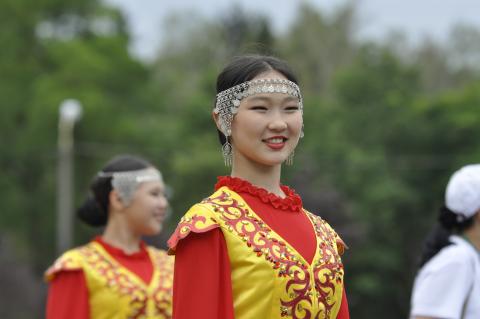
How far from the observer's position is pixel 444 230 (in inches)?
203

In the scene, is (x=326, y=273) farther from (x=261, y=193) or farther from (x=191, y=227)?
(x=191, y=227)

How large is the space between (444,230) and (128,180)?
2012 mm

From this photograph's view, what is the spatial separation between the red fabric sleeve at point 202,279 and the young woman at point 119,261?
2.27 m

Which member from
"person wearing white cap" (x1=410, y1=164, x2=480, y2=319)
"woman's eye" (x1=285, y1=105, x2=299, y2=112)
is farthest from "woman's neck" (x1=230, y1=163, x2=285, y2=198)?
"person wearing white cap" (x1=410, y1=164, x2=480, y2=319)

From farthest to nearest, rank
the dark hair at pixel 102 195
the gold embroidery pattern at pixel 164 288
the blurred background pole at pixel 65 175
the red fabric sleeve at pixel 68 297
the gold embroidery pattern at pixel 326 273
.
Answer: the blurred background pole at pixel 65 175, the dark hair at pixel 102 195, the gold embroidery pattern at pixel 164 288, the red fabric sleeve at pixel 68 297, the gold embroidery pattern at pixel 326 273

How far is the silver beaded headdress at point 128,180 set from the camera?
6.06 m

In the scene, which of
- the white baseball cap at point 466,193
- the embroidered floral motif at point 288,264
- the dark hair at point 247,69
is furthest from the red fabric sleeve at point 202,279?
the white baseball cap at point 466,193

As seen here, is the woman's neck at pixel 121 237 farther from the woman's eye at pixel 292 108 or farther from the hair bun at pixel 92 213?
the woman's eye at pixel 292 108

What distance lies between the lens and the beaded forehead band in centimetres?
363

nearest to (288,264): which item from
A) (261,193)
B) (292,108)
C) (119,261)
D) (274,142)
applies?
(261,193)

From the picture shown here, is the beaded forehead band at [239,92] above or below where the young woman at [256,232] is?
above

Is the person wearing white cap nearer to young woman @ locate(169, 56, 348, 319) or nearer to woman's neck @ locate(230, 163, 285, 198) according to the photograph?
young woman @ locate(169, 56, 348, 319)

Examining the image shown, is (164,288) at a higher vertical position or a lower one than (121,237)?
lower

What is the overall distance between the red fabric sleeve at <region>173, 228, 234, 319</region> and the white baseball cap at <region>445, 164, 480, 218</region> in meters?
1.94
